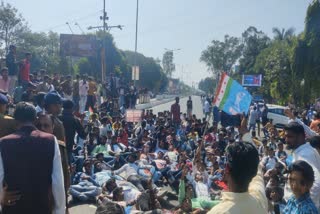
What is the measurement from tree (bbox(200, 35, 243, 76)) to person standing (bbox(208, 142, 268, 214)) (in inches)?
3111

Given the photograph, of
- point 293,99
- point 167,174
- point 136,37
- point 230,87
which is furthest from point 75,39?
point 230,87

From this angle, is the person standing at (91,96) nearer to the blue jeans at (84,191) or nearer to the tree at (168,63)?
the blue jeans at (84,191)

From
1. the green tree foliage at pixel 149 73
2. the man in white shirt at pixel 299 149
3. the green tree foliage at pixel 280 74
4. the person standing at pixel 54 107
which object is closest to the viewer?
the man in white shirt at pixel 299 149

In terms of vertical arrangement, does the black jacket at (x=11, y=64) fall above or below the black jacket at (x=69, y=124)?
above

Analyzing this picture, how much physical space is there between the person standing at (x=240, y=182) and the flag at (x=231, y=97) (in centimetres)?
422

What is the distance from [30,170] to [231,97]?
14.0ft

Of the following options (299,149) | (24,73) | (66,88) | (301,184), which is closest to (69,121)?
(299,149)

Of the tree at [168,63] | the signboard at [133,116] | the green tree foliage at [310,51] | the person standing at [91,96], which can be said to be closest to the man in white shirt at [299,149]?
the signboard at [133,116]

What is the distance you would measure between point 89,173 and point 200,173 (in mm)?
2737

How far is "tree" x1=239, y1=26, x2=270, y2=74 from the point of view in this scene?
6906 cm

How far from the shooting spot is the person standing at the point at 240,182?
2.29 metres

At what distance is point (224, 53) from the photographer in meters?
82.5

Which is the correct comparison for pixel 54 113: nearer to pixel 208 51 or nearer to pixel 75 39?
pixel 75 39

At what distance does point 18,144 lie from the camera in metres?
3.35
